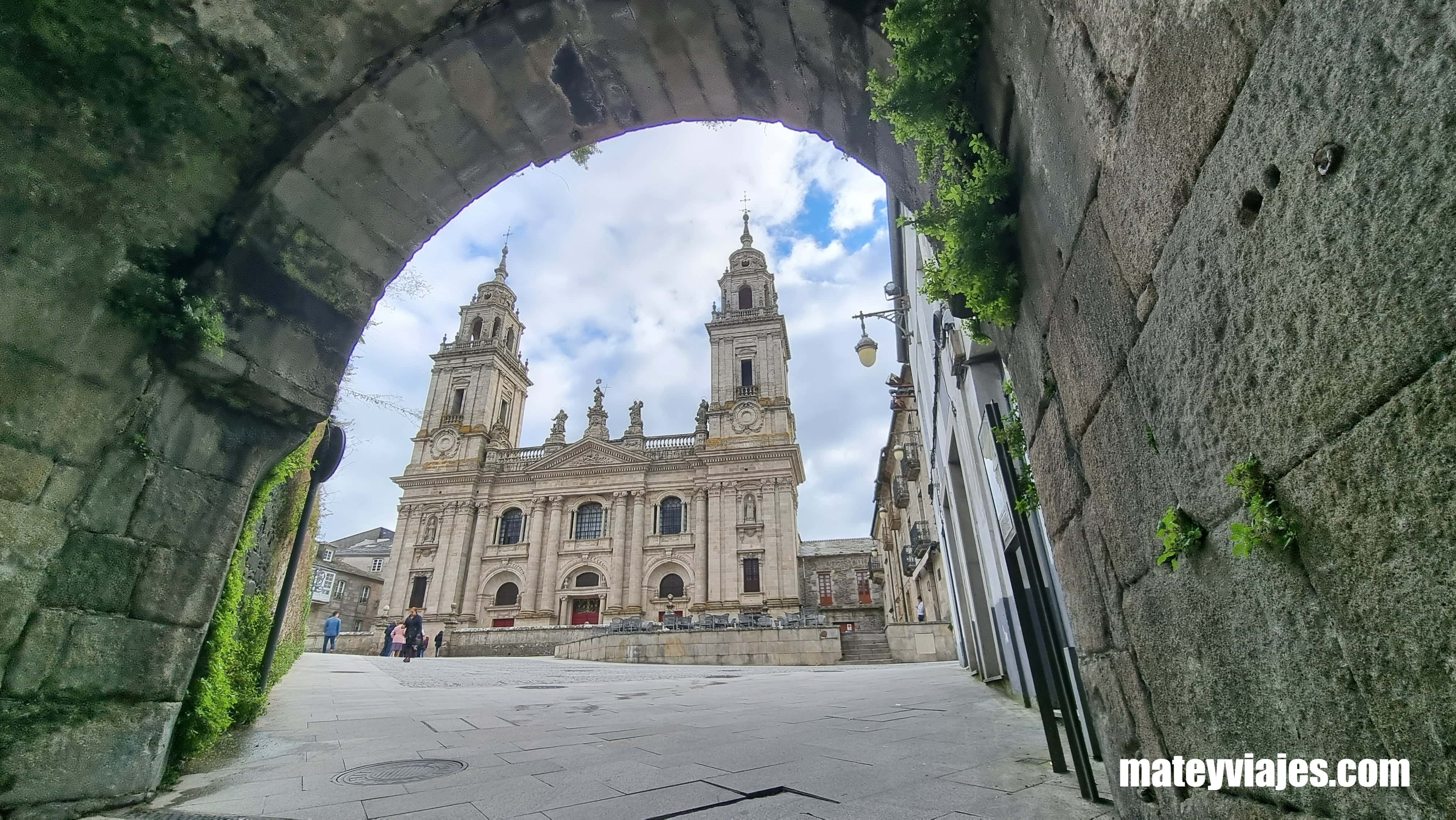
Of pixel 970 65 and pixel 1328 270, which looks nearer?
pixel 1328 270

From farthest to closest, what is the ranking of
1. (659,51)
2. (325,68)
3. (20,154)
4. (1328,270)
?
(659,51)
(325,68)
(20,154)
(1328,270)

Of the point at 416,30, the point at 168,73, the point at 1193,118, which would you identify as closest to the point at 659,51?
the point at 416,30

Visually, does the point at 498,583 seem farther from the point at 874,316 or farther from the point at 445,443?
the point at 874,316

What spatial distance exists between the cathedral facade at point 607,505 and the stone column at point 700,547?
83 millimetres

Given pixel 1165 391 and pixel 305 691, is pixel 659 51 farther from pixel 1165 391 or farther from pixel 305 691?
pixel 305 691

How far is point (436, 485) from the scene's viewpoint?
37562 mm

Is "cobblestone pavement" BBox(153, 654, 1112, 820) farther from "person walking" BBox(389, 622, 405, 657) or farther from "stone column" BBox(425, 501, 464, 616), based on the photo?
"stone column" BBox(425, 501, 464, 616)

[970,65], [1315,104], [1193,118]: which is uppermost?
[970,65]

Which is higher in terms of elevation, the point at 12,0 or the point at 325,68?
the point at 325,68

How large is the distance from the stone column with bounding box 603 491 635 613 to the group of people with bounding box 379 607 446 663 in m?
8.51

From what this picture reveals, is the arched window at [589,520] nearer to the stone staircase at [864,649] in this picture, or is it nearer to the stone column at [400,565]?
the stone column at [400,565]

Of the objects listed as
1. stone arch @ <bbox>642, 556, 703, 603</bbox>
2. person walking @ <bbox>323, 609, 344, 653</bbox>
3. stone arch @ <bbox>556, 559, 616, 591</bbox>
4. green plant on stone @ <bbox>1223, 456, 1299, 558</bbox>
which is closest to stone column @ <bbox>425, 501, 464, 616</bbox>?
stone arch @ <bbox>556, 559, 616, 591</bbox>

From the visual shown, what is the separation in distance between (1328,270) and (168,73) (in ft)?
13.6

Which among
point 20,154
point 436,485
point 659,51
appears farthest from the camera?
point 436,485
